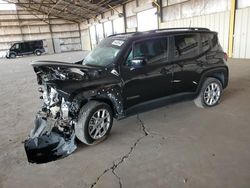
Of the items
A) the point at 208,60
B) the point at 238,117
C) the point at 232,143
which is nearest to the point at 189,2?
the point at 208,60

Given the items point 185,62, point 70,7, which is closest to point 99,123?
point 185,62

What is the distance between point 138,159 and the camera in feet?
8.63

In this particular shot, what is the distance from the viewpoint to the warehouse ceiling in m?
19.3

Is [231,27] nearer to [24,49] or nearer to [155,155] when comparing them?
[155,155]

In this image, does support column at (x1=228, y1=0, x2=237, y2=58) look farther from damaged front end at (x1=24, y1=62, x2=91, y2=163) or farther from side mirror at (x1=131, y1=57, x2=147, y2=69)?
damaged front end at (x1=24, y1=62, x2=91, y2=163)

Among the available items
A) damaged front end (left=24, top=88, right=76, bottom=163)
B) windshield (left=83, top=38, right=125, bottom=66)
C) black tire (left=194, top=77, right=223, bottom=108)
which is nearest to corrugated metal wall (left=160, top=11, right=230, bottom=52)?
black tire (left=194, top=77, right=223, bottom=108)

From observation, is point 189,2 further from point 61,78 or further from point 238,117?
point 61,78

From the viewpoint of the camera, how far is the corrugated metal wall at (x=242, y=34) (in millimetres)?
9043

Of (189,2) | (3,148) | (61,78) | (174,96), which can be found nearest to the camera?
(61,78)

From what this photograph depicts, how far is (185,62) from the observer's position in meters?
3.72

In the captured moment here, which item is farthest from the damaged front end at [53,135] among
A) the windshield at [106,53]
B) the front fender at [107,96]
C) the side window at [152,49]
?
the side window at [152,49]

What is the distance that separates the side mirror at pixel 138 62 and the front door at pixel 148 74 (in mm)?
48

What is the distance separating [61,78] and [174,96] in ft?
6.54

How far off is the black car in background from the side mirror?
23.6 metres
